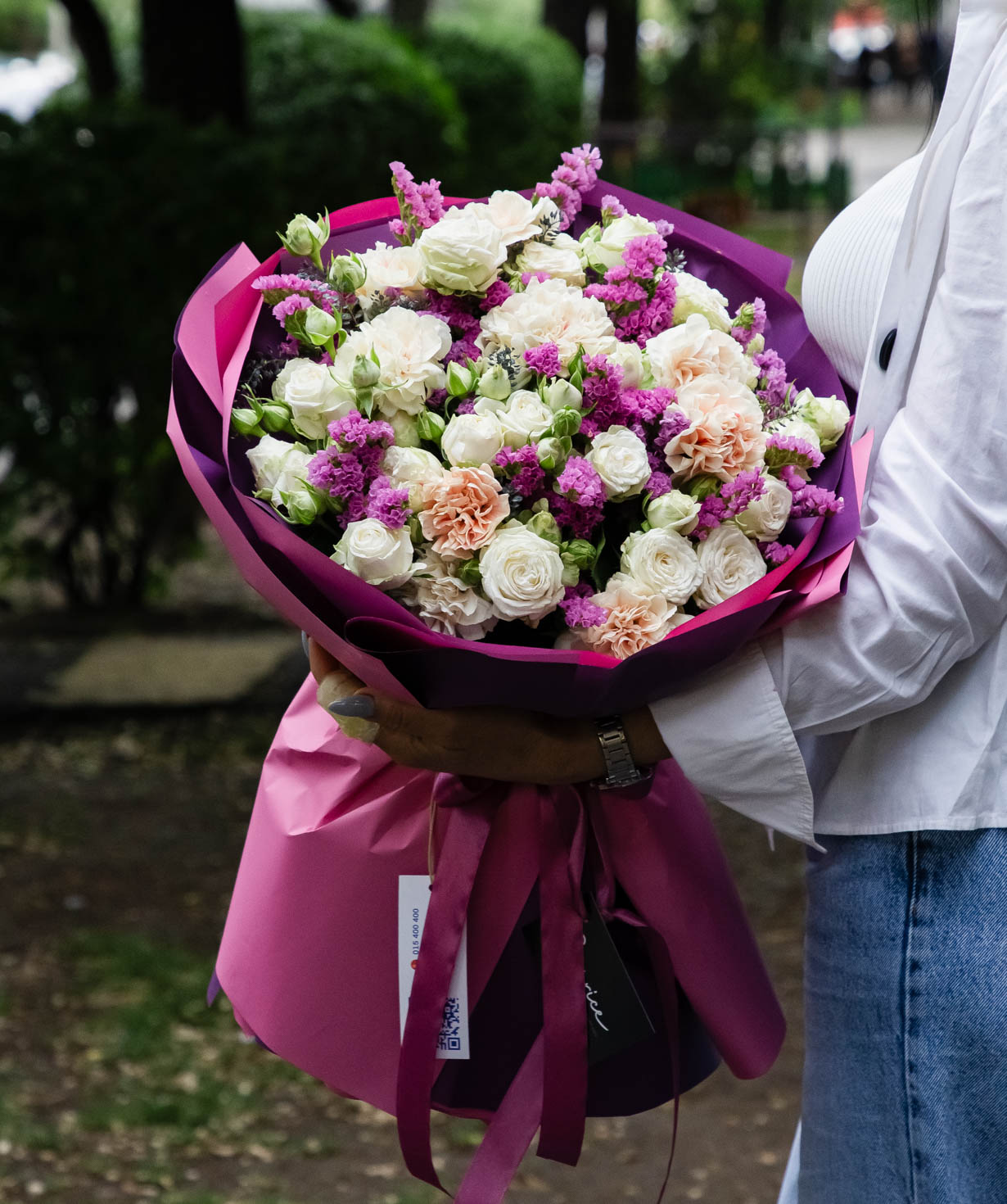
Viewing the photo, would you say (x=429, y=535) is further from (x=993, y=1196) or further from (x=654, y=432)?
(x=993, y=1196)

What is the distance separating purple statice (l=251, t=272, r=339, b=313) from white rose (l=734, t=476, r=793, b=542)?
52 cm

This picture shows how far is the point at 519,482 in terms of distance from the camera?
159cm

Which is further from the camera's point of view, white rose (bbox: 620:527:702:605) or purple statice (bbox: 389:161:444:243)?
purple statice (bbox: 389:161:444:243)

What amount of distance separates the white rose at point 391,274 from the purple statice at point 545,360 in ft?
0.62

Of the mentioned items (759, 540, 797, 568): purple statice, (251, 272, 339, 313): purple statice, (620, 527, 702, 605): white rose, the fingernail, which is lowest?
the fingernail

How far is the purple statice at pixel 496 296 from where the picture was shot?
1726 millimetres

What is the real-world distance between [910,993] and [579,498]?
63 centimetres

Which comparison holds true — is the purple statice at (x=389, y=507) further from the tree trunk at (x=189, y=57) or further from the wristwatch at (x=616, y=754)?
the tree trunk at (x=189, y=57)

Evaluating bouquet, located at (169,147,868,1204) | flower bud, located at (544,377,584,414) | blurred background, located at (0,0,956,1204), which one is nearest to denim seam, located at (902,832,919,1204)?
bouquet, located at (169,147,868,1204)

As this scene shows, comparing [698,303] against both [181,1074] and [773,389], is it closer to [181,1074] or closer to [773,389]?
[773,389]

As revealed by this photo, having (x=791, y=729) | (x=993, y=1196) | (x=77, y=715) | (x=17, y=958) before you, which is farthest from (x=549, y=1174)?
(x=77, y=715)

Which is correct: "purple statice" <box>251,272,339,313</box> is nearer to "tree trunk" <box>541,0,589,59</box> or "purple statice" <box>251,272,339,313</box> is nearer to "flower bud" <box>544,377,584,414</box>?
"flower bud" <box>544,377,584,414</box>

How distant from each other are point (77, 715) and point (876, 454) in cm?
479

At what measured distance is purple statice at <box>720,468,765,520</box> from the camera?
5.18 feet
